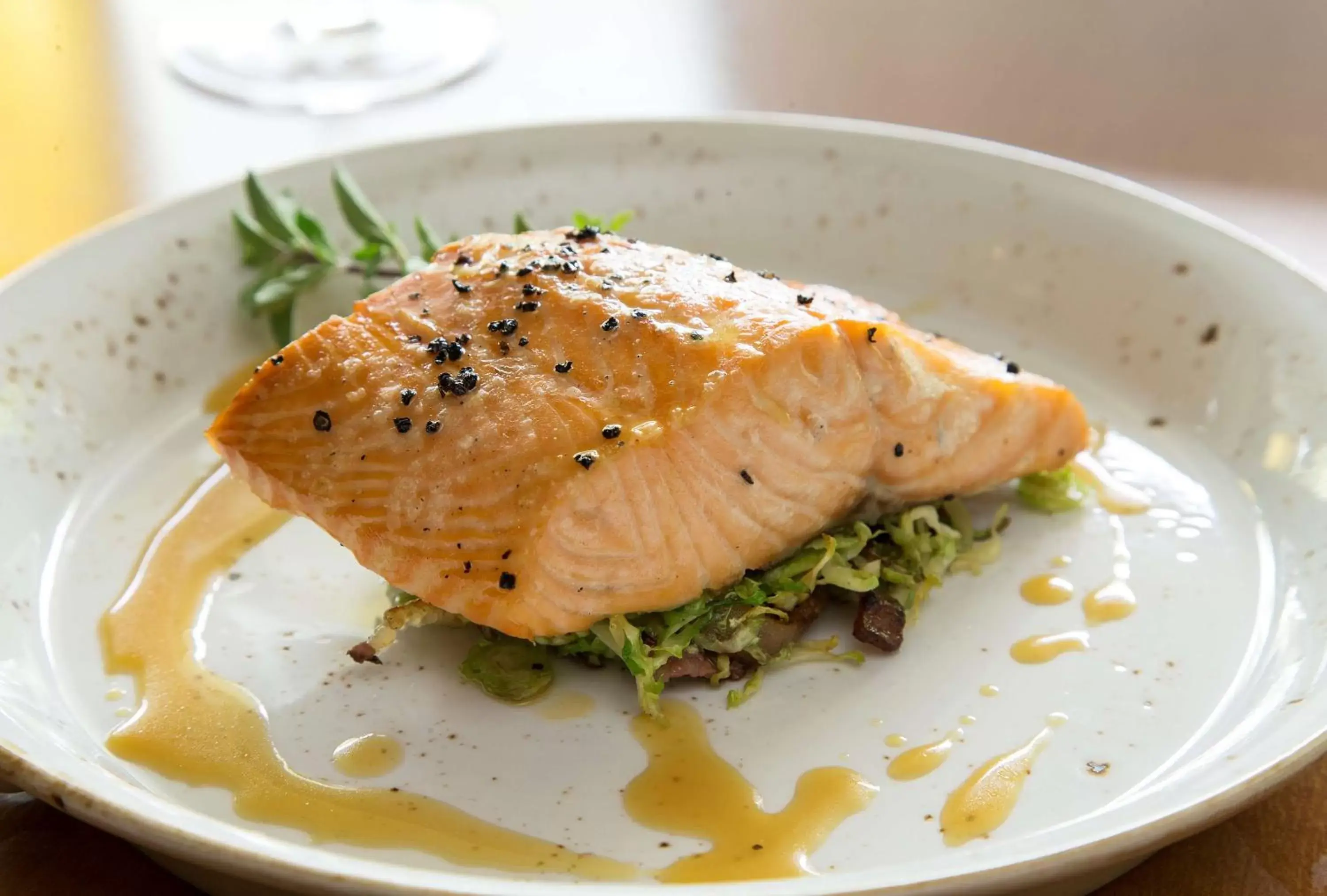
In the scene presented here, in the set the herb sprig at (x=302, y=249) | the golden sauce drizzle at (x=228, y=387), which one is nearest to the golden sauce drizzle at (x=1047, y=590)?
the herb sprig at (x=302, y=249)

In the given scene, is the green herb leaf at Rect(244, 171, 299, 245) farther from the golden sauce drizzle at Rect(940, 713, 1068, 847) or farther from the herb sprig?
the golden sauce drizzle at Rect(940, 713, 1068, 847)

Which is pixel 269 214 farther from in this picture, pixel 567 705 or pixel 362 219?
pixel 567 705

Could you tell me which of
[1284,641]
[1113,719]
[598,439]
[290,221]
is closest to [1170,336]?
[1284,641]

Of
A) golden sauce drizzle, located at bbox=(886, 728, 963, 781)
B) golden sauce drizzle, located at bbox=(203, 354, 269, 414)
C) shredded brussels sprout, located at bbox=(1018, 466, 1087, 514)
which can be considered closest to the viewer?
golden sauce drizzle, located at bbox=(886, 728, 963, 781)

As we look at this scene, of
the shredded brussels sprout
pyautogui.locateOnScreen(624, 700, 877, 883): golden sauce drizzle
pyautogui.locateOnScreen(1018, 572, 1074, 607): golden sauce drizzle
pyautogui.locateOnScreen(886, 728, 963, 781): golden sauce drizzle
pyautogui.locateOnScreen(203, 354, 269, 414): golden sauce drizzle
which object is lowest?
pyautogui.locateOnScreen(886, 728, 963, 781): golden sauce drizzle

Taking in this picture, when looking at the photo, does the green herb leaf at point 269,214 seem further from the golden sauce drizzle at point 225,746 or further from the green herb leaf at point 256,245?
the golden sauce drizzle at point 225,746

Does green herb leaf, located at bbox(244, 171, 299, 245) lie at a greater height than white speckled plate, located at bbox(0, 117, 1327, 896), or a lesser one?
greater

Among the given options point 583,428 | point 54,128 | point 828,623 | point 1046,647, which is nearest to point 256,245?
point 583,428

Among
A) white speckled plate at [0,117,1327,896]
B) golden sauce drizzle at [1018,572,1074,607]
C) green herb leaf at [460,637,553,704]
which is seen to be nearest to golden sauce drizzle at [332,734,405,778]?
white speckled plate at [0,117,1327,896]
